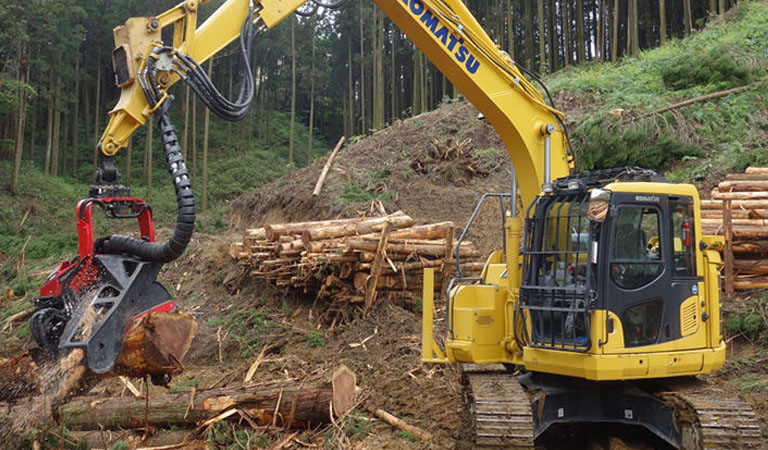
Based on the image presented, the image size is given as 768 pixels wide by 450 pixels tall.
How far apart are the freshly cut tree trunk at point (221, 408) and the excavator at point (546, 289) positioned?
5.17 ft

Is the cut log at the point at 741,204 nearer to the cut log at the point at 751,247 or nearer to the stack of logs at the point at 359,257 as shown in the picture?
the cut log at the point at 751,247

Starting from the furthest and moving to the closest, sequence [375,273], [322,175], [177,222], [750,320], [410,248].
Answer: [322,175], [410,248], [375,273], [750,320], [177,222]

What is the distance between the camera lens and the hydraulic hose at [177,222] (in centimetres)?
476

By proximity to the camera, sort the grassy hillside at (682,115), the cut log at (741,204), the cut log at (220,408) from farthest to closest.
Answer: the grassy hillside at (682,115), the cut log at (741,204), the cut log at (220,408)

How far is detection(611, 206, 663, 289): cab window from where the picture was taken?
5.41m

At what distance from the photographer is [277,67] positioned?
1984 inches

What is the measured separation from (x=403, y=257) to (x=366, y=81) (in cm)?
4169

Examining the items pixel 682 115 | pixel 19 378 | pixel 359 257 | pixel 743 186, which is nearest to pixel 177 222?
pixel 19 378

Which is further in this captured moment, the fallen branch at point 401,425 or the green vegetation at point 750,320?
the green vegetation at point 750,320

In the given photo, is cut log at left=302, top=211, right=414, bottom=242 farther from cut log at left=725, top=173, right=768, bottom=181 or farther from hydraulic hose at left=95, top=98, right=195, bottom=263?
cut log at left=725, top=173, right=768, bottom=181

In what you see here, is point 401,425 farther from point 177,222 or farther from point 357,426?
point 177,222

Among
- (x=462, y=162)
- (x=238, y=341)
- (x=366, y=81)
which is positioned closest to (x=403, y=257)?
(x=238, y=341)

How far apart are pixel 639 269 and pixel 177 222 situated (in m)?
3.68

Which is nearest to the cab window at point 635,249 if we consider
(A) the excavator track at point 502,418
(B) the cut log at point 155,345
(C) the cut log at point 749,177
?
(A) the excavator track at point 502,418
